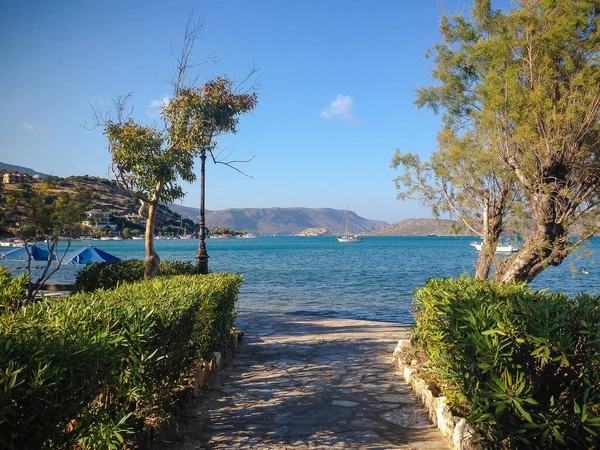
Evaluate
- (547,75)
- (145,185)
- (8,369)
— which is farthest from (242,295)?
(8,369)

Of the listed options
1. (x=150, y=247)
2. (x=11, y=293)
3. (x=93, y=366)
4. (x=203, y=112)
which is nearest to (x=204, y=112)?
(x=203, y=112)

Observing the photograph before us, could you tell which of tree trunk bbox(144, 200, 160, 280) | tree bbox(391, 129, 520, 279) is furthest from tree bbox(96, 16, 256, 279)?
tree bbox(391, 129, 520, 279)

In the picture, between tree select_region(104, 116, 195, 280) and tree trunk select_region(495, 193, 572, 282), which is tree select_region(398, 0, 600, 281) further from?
tree select_region(104, 116, 195, 280)

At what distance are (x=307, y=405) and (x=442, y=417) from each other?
4.97 feet

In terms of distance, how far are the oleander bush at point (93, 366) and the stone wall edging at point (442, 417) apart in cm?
249

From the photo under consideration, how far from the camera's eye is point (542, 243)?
830 centimetres

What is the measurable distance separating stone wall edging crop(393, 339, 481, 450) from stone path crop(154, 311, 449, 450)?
10 cm

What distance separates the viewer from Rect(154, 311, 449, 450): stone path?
4172 mm

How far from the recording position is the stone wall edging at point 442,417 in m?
3.74

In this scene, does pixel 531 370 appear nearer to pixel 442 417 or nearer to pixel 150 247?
pixel 442 417

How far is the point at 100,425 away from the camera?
2.97m

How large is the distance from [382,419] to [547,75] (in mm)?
6576

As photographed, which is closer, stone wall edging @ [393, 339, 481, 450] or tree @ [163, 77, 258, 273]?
stone wall edging @ [393, 339, 481, 450]

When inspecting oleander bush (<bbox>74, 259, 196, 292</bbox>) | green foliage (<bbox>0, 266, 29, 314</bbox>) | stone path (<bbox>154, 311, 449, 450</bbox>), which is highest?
green foliage (<bbox>0, 266, 29, 314</bbox>)
